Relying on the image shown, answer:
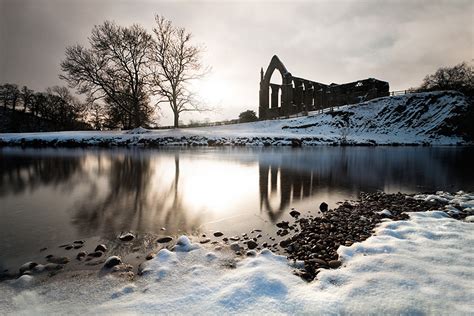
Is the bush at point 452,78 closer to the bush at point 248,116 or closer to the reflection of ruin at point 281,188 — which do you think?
the bush at point 248,116

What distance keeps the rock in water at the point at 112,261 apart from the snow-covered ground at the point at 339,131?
24323mm

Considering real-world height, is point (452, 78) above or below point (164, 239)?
above

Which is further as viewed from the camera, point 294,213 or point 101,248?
point 294,213

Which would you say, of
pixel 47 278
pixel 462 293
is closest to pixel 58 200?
pixel 47 278

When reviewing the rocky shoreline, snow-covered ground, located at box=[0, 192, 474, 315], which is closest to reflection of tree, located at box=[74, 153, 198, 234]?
the rocky shoreline

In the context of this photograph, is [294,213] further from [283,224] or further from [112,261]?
[112,261]

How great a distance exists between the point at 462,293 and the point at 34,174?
40.1 feet

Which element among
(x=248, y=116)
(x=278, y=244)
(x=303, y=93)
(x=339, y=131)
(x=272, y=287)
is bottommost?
(x=278, y=244)

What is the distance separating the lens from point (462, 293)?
219 cm

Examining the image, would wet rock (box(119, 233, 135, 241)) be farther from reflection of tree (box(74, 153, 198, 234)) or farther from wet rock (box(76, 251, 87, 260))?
wet rock (box(76, 251, 87, 260))

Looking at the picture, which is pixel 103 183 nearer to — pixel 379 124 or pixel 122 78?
pixel 122 78

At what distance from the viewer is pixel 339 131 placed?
1457 inches

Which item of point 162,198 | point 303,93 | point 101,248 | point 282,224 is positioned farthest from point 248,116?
point 101,248

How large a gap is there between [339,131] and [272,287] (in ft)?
126
